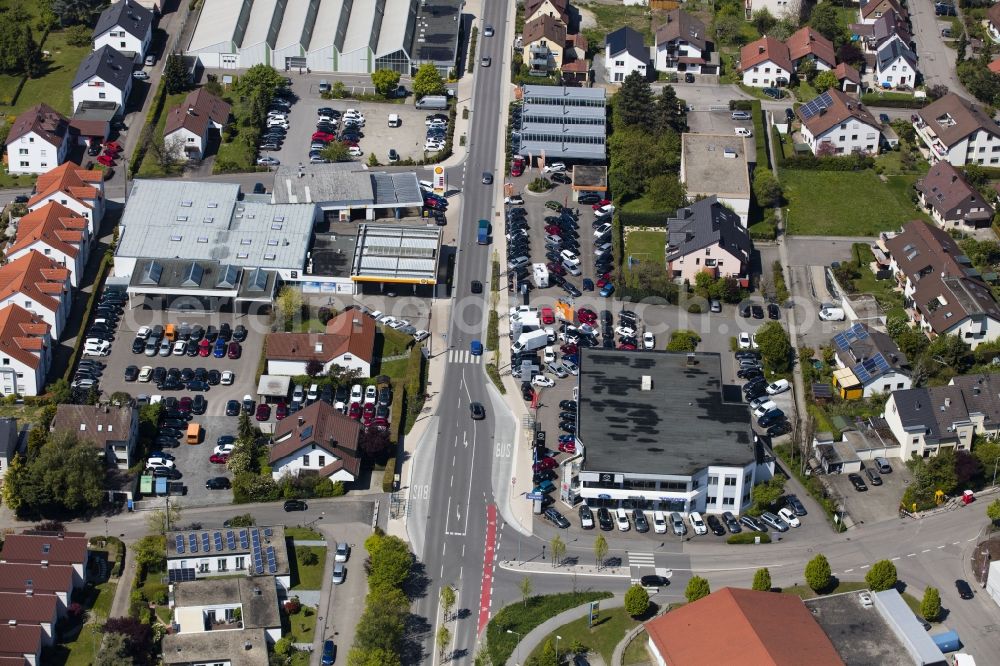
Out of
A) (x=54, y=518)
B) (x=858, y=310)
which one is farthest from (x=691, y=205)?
(x=54, y=518)

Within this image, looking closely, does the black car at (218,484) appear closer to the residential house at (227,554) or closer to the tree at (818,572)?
the residential house at (227,554)

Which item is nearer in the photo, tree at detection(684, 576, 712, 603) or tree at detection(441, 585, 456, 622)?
tree at detection(684, 576, 712, 603)

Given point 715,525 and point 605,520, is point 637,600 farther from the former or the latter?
point 715,525

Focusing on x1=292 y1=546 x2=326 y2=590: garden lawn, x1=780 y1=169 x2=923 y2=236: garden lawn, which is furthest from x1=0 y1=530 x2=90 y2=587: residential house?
x1=780 y1=169 x2=923 y2=236: garden lawn

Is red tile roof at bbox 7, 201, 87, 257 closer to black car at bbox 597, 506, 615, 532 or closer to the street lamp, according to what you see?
black car at bbox 597, 506, 615, 532

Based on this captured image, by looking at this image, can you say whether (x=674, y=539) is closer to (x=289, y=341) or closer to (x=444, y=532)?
(x=444, y=532)
